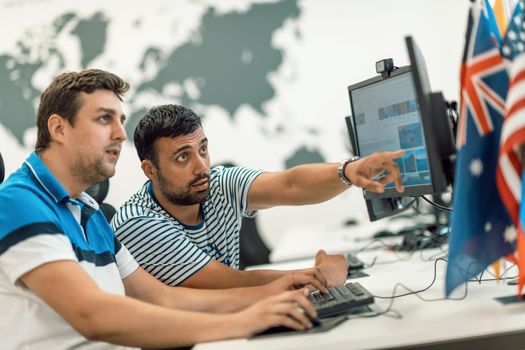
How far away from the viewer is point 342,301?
1169mm

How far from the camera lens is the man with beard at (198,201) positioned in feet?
5.48

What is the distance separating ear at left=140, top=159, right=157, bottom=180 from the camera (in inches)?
74.3

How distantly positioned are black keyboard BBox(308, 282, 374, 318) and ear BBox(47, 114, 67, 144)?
74 centimetres

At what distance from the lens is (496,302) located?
1.11m

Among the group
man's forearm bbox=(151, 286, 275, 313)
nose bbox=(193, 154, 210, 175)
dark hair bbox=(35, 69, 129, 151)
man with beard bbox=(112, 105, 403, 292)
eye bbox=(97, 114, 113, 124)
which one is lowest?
man's forearm bbox=(151, 286, 275, 313)

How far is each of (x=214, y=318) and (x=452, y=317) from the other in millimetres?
450

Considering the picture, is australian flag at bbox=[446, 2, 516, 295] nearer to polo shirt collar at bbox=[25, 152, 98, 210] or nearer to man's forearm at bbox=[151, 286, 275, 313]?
man's forearm at bbox=[151, 286, 275, 313]

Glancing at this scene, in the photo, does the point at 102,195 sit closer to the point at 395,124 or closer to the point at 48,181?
the point at 48,181

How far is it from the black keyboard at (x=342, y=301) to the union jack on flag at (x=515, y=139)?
30 centimetres

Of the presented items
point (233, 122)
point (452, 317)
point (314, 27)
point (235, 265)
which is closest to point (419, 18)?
point (314, 27)

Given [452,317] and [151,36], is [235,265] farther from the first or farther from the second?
[151,36]

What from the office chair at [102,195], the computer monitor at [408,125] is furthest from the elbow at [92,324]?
the office chair at [102,195]

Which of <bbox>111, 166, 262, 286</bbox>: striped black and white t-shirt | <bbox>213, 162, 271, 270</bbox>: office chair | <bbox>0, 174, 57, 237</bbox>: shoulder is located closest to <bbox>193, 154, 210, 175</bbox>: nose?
<bbox>111, 166, 262, 286</bbox>: striped black and white t-shirt

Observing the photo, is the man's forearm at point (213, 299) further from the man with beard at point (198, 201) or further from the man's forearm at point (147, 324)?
the man's forearm at point (147, 324)
